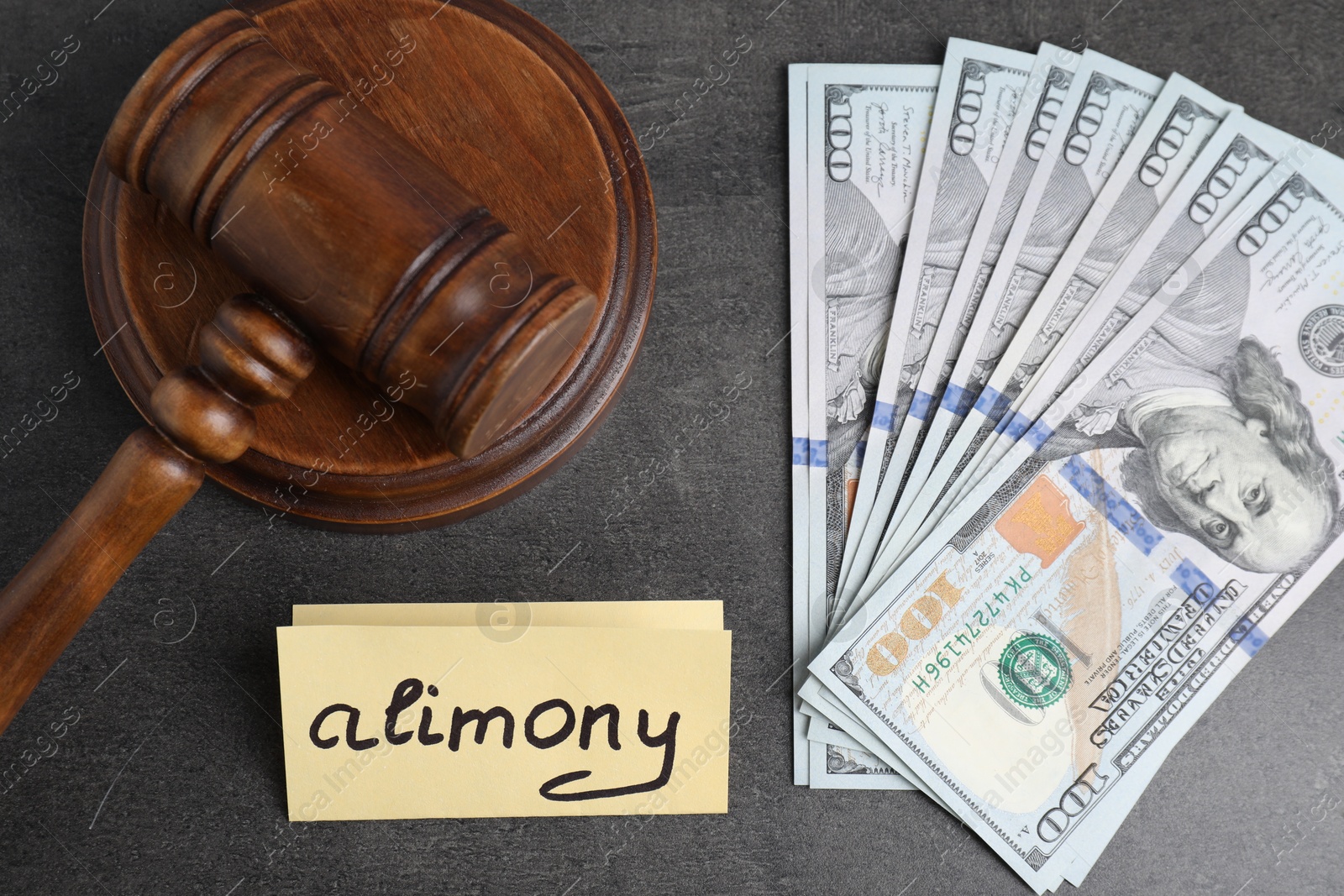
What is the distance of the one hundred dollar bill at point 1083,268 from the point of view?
625 mm

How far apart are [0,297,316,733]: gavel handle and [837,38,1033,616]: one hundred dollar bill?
375 mm

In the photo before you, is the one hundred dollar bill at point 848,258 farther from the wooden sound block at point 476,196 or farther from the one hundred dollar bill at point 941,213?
the wooden sound block at point 476,196

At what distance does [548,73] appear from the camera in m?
0.55

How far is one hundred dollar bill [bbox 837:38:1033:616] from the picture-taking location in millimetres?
625

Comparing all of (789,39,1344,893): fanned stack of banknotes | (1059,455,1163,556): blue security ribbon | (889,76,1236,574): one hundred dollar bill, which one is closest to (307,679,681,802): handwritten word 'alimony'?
(789,39,1344,893): fanned stack of banknotes

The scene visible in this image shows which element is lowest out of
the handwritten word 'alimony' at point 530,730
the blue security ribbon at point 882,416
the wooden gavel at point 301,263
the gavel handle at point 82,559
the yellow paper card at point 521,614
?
the handwritten word 'alimony' at point 530,730

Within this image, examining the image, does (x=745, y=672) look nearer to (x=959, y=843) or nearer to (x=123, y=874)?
(x=959, y=843)

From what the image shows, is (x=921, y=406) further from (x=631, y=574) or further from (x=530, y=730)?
(x=530, y=730)

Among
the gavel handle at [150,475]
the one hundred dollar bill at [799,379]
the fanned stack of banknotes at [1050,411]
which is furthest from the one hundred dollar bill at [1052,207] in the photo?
the gavel handle at [150,475]

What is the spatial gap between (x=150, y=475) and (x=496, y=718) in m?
0.26

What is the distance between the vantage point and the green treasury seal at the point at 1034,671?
2.03 feet

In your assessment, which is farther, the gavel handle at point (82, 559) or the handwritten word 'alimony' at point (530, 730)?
the handwritten word 'alimony' at point (530, 730)

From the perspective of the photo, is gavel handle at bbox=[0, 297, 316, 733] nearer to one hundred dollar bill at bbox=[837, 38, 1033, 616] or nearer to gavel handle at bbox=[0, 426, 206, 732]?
gavel handle at bbox=[0, 426, 206, 732]

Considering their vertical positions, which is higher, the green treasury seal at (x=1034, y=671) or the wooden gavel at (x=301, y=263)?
the wooden gavel at (x=301, y=263)
